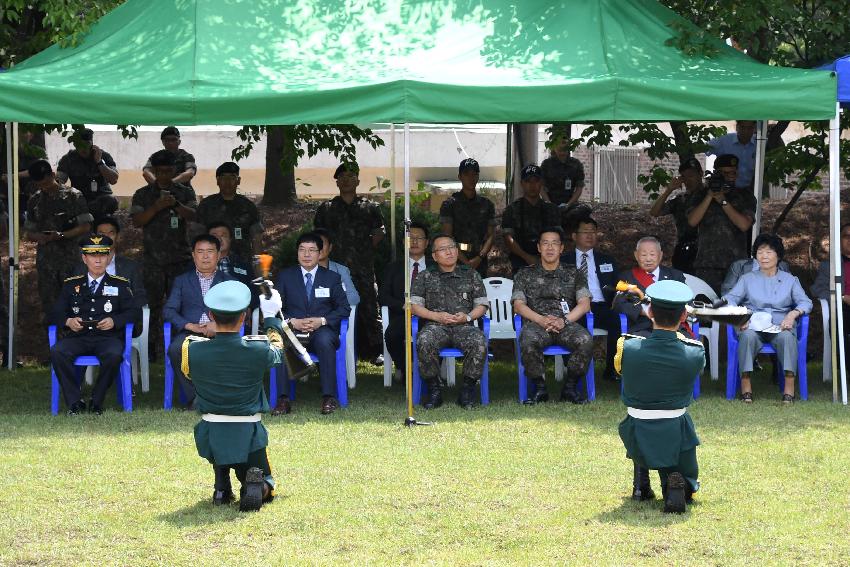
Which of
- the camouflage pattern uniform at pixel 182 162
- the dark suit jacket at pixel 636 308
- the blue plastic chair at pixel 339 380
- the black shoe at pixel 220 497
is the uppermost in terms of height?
the camouflage pattern uniform at pixel 182 162

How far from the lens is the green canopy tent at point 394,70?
8.45m

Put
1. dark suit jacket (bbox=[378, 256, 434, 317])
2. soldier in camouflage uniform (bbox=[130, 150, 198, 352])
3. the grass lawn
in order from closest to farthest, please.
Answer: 1. the grass lawn
2. dark suit jacket (bbox=[378, 256, 434, 317])
3. soldier in camouflage uniform (bbox=[130, 150, 198, 352])

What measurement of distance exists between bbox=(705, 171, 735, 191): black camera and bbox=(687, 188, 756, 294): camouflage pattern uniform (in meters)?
0.08

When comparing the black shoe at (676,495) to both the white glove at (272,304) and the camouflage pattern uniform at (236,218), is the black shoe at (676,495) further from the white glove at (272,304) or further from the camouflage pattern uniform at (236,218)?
the camouflage pattern uniform at (236,218)

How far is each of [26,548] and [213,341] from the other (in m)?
1.26

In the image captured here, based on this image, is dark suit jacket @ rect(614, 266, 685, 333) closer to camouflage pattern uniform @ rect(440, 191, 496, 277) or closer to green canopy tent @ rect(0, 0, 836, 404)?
green canopy tent @ rect(0, 0, 836, 404)

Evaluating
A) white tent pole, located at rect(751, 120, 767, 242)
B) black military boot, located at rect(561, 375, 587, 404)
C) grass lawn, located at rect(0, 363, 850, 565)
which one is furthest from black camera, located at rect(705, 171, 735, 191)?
black military boot, located at rect(561, 375, 587, 404)

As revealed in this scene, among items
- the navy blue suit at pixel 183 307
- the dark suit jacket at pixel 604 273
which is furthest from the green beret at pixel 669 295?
the navy blue suit at pixel 183 307

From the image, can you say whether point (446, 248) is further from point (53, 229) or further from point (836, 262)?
point (53, 229)

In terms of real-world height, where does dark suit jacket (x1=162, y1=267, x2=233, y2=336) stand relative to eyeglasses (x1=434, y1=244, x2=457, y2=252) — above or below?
below

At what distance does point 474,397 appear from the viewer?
912 centimetres

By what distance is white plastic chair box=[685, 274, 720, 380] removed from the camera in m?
9.84

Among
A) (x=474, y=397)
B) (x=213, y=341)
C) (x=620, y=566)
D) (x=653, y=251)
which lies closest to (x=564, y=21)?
(x=653, y=251)

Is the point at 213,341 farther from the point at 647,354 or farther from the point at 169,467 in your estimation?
the point at 647,354
